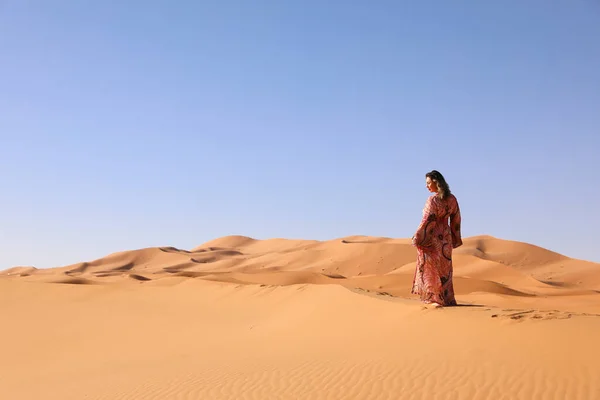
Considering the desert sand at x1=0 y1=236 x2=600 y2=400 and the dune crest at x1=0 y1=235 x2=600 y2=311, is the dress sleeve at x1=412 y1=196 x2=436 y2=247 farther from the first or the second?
the dune crest at x1=0 y1=235 x2=600 y2=311

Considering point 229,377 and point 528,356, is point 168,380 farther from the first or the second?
point 528,356

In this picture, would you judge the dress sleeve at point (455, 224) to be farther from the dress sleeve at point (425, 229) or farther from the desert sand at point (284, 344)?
the desert sand at point (284, 344)

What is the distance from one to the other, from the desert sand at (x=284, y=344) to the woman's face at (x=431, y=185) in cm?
190

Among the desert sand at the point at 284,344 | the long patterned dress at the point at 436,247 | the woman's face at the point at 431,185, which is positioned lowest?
the desert sand at the point at 284,344

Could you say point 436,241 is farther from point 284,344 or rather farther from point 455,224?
point 284,344

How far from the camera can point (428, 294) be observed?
408 inches

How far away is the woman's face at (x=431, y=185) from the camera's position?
1011cm

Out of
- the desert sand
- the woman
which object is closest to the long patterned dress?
the woman

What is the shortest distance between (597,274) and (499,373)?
122 ft

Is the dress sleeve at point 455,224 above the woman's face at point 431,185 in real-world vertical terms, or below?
below

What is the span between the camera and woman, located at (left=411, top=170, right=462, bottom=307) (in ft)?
33.1

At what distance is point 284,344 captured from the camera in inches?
434

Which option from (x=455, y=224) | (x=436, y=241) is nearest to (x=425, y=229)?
(x=436, y=241)

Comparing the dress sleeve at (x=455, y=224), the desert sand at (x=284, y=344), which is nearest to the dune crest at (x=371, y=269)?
the desert sand at (x=284, y=344)
